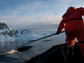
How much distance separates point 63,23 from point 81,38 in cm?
112

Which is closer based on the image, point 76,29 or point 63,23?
point 76,29

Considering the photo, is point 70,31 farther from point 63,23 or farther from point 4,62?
point 4,62

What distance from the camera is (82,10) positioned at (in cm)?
326

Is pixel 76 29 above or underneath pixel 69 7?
underneath

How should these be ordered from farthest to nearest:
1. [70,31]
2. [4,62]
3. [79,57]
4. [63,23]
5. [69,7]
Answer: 1. [4,62]
2. [63,23]
3. [69,7]
4. [70,31]
5. [79,57]

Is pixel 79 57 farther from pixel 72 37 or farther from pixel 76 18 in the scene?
pixel 76 18

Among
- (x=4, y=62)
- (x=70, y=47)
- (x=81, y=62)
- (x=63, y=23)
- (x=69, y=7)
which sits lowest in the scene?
(x=4, y=62)

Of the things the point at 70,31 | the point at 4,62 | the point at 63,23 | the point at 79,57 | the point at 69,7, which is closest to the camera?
the point at 79,57

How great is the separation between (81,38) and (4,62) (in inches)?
205

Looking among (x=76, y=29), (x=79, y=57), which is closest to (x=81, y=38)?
(x=76, y=29)

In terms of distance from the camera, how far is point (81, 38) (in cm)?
325

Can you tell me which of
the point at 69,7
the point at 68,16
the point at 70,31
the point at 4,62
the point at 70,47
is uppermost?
the point at 69,7

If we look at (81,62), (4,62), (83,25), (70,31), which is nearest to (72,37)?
(70,31)

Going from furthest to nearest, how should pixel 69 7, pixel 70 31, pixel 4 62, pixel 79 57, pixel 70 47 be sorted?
pixel 4 62
pixel 69 7
pixel 70 31
pixel 79 57
pixel 70 47
